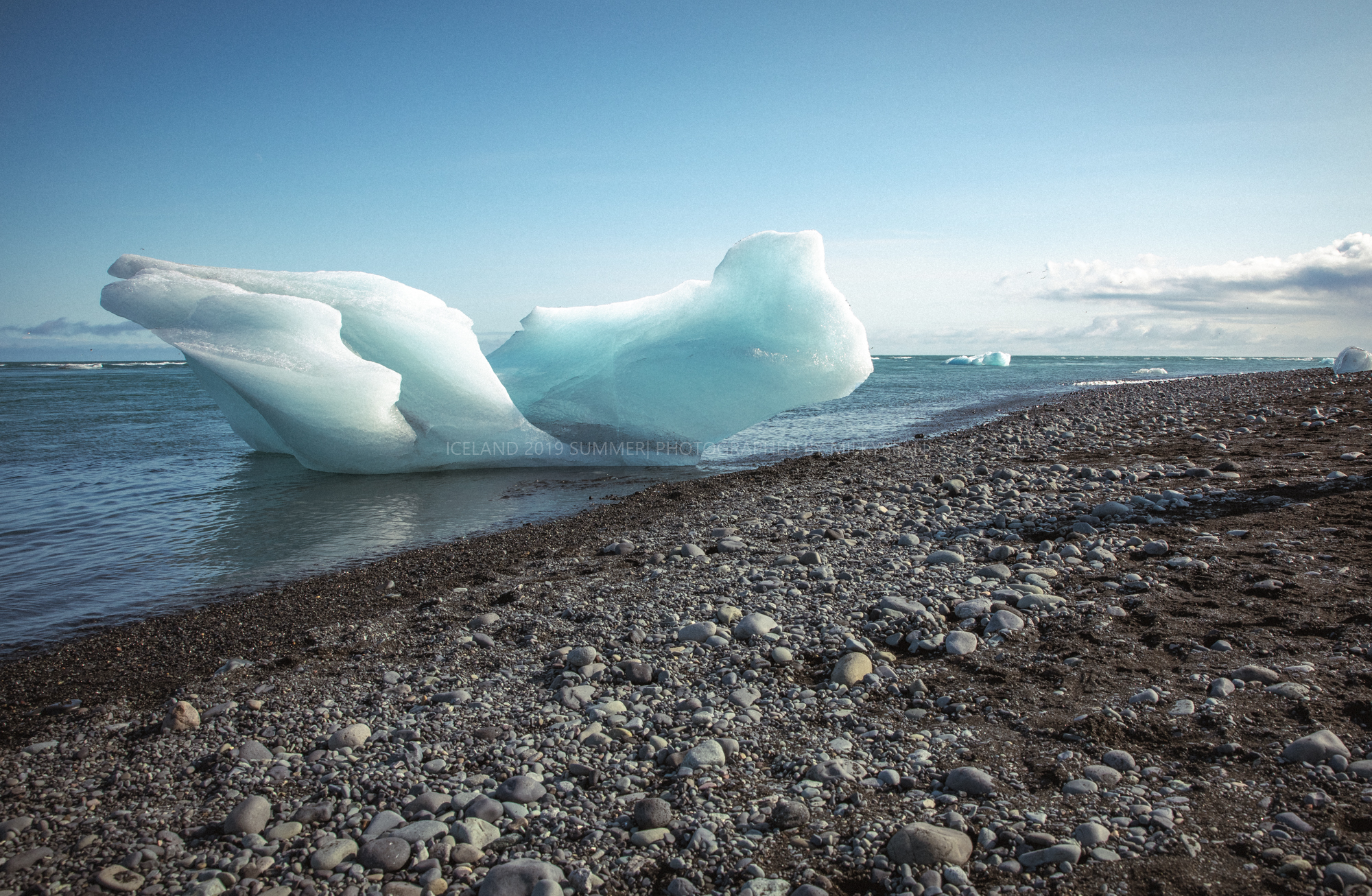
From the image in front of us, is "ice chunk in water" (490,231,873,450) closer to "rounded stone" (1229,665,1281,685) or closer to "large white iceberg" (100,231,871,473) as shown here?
"large white iceberg" (100,231,871,473)

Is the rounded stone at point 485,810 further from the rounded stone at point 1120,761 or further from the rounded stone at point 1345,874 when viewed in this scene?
the rounded stone at point 1345,874

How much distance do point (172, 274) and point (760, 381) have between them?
7987 millimetres

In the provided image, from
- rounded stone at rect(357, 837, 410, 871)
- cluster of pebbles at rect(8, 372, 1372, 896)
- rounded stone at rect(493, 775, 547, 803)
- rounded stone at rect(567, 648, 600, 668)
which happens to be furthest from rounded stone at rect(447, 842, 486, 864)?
rounded stone at rect(567, 648, 600, 668)

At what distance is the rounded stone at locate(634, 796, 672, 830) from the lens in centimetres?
230

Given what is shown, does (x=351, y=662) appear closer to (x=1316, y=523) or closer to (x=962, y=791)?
(x=962, y=791)

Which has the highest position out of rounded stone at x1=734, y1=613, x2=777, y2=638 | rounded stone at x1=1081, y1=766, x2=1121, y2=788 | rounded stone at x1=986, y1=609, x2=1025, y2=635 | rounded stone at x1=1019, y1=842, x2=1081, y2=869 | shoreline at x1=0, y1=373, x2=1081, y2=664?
rounded stone at x1=986, y1=609, x2=1025, y2=635

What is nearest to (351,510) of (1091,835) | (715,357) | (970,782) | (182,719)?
(715,357)

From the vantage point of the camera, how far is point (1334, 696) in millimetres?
2760

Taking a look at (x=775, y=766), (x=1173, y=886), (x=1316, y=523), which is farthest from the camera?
(x=1316, y=523)

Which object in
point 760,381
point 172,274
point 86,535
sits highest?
point 172,274

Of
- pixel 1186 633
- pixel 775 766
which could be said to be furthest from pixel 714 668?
pixel 1186 633

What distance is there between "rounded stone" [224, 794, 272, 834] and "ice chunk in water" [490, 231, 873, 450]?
8.49 meters

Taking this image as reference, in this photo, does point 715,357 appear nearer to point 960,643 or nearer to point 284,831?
point 960,643

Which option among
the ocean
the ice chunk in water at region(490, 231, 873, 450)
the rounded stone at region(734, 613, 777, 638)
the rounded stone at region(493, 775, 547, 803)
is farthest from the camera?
the ice chunk in water at region(490, 231, 873, 450)
